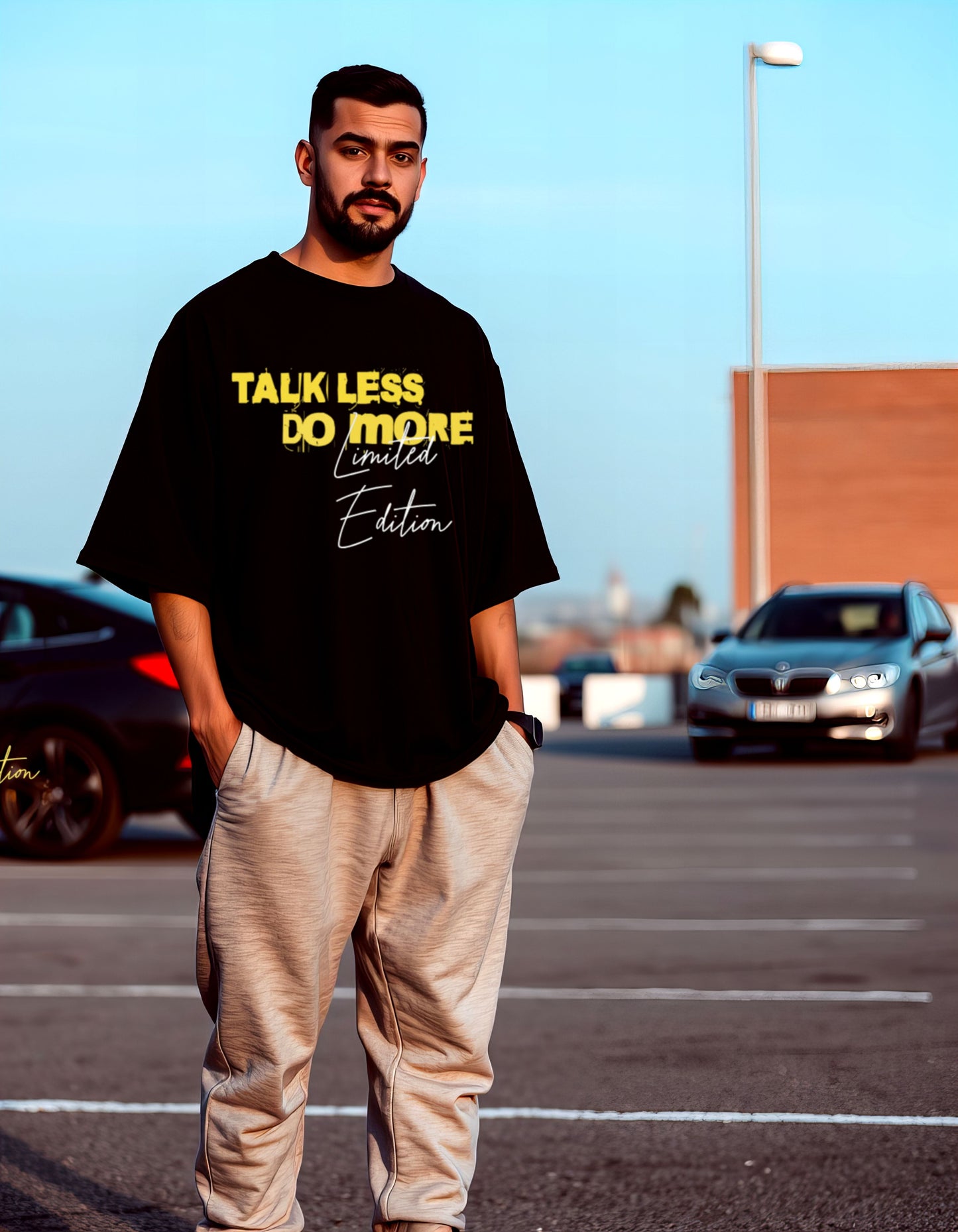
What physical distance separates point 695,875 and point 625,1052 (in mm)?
4706

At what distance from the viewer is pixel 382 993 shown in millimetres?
2863

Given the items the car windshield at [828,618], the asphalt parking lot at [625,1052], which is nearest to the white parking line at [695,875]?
the asphalt parking lot at [625,1052]

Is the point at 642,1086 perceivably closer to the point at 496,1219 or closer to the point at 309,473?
the point at 496,1219

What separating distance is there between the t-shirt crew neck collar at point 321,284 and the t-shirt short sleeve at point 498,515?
0.21 m

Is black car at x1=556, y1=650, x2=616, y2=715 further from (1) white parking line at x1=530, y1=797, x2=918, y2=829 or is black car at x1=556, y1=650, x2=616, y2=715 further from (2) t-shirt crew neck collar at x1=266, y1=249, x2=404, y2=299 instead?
(1) white parking line at x1=530, y1=797, x2=918, y2=829

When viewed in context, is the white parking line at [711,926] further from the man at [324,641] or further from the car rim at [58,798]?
the man at [324,641]

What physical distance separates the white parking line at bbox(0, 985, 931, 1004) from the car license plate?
3.46 m

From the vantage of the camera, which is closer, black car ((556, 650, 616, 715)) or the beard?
the beard

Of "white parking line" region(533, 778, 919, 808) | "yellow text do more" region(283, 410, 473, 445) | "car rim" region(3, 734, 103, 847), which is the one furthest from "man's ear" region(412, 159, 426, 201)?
"white parking line" region(533, 778, 919, 808)

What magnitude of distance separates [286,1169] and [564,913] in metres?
6.16

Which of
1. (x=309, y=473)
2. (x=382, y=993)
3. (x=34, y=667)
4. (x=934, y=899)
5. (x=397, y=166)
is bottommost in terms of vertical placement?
(x=934, y=899)

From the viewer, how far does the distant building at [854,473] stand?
302 centimetres

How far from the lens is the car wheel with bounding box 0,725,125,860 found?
4.34 metres

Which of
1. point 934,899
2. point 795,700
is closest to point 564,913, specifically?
point 934,899
